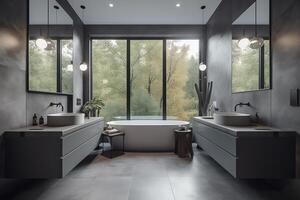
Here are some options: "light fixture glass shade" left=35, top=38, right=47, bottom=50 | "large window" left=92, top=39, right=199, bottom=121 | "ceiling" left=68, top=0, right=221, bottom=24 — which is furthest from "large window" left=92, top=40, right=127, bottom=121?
"light fixture glass shade" left=35, top=38, right=47, bottom=50

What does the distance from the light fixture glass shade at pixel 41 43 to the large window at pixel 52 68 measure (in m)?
0.04

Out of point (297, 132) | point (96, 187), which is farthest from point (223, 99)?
point (96, 187)

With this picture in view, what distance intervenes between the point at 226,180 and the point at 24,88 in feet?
9.67

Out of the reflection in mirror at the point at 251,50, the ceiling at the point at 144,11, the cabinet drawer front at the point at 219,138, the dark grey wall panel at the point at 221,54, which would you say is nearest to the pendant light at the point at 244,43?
the reflection in mirror at the point at 251,50

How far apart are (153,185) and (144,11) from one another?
3385 mm

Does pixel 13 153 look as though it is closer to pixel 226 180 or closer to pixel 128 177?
pixel 128 177

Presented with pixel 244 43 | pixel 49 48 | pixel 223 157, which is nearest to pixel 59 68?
pixel 49 48

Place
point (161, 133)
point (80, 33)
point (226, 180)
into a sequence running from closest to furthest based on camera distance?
point (226, 180)
point (161, 133)
point (80, 33)

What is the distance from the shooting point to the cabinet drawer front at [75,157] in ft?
6.99

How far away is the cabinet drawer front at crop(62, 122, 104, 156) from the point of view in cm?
217

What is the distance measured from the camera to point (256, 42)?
2.57 meters

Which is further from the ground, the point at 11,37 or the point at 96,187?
the point at 11,37

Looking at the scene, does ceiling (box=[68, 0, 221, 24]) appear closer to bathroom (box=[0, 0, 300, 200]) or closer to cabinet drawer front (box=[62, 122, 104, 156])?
bathroom (box=[0, 0, 300, 200])

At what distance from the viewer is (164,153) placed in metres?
3.91
